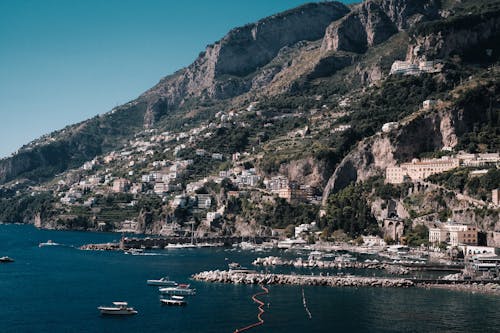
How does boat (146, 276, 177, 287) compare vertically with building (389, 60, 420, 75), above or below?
below

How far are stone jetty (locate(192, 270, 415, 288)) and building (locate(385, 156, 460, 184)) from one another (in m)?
43.3

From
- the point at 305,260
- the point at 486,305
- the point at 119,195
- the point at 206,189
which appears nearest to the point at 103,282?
the point at 305,260

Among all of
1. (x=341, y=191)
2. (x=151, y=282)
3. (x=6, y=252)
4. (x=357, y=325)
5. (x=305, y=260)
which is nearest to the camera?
(x=357, y=325)

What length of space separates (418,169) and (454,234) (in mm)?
22317

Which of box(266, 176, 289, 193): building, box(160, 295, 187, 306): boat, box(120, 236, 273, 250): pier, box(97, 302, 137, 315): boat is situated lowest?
box(97, 302, 137, 315): boat

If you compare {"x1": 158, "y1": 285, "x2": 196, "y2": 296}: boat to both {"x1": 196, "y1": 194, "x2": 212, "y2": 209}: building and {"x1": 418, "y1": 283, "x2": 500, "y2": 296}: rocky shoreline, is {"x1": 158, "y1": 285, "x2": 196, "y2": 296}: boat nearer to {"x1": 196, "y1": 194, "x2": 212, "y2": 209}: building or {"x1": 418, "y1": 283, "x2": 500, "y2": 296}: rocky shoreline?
{"x1": 418, "y1": 283, "x2": 500, "y2": 296}: rocky shoreline

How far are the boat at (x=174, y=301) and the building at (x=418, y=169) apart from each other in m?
60.0

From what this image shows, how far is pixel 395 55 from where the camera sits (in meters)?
186

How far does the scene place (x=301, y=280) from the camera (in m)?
80.2

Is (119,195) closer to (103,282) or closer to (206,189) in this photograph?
(206,189)

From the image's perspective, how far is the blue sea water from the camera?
195ft

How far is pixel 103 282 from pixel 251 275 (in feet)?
51.6

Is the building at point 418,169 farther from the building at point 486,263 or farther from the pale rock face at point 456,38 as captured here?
the pale rock face at point 456,38

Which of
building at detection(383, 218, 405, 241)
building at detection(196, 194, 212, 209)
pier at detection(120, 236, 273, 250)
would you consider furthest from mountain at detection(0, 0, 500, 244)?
pier at detection(120, 236, 273, 250)
